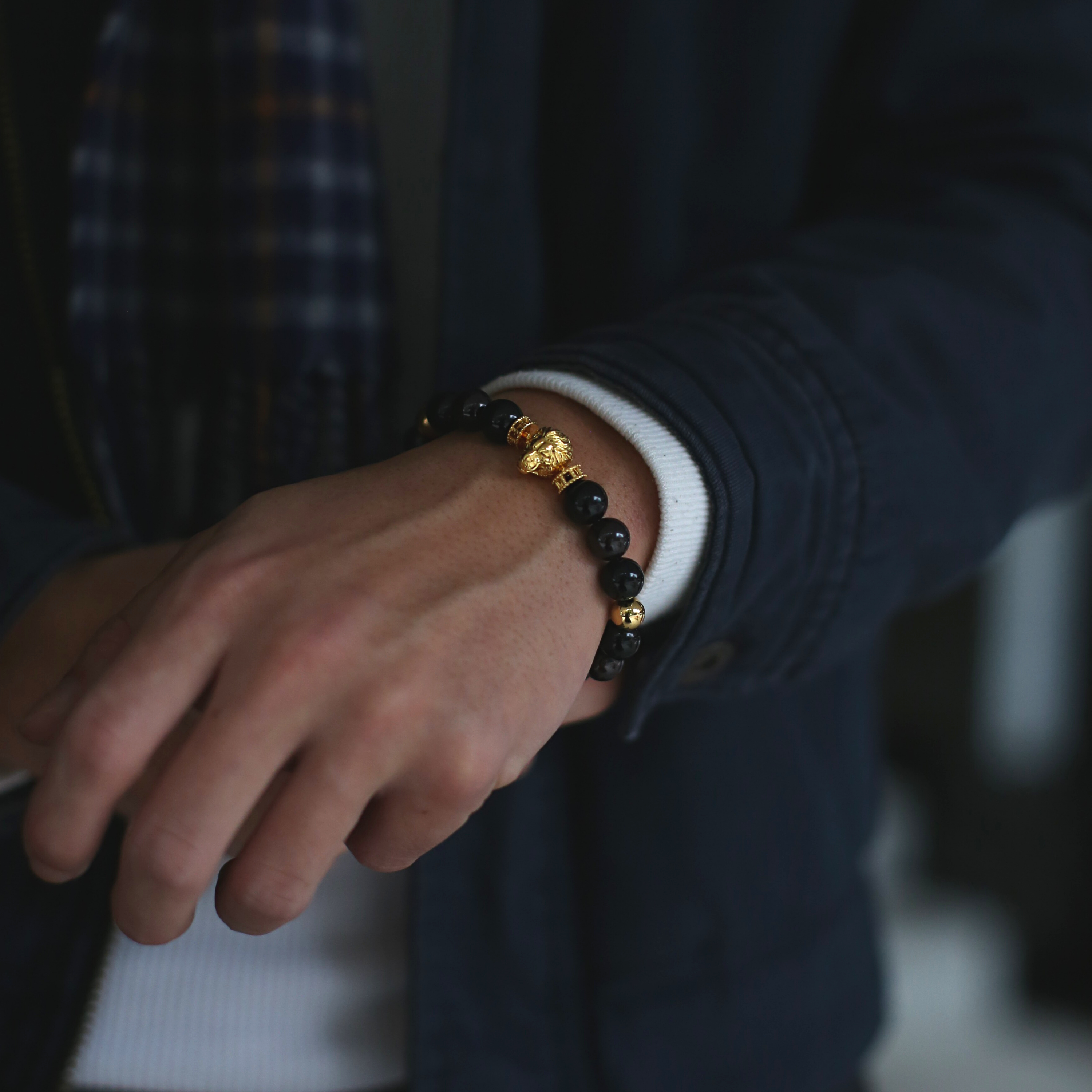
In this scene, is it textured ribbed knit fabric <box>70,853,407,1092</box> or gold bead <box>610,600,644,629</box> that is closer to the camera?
gold bead <box>610,600,644,629</box>

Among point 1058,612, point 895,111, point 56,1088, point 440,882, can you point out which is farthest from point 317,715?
point 1058,612

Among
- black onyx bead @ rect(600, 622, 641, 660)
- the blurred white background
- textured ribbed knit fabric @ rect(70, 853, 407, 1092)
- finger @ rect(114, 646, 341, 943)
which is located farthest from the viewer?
the blurred white background

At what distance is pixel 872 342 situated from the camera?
502 mm

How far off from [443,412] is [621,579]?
0.38ft

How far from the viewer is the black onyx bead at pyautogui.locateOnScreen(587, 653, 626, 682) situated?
16.3 inches

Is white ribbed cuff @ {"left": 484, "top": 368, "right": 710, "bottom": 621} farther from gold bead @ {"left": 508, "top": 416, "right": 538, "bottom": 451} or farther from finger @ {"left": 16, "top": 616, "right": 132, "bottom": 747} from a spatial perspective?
finger @ {"left": 16, "top": 616, "right": 132, "bottom": 747}

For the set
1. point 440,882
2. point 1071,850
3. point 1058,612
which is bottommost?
point 1071,850

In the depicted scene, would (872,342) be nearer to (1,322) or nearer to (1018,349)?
(1018,349)

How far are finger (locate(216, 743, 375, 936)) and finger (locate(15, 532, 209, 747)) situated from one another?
3.6 inches

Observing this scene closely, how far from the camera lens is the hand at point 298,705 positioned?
0.31 m

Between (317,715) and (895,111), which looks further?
(895,111)

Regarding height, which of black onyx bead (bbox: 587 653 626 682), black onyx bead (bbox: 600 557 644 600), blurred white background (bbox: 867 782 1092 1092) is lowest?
blurred white background (bbox: 867 782 1092 1092)

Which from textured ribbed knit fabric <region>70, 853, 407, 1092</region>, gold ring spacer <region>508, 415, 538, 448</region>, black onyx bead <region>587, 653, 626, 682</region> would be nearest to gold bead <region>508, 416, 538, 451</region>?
gold ring spacer <region>508, 415, 538, 448</region>

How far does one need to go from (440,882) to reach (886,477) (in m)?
0.37
